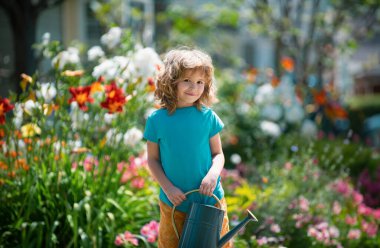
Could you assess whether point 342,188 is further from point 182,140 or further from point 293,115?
point 293,115

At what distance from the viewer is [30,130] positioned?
3.37 meters

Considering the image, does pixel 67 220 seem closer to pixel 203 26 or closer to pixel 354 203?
pixel 354 203

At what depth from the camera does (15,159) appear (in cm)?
348

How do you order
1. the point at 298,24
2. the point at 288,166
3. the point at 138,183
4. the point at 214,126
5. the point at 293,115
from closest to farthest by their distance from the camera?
the point at 214,126, the point at 138,183, the point at 288,166, the point at 293,115, the point at 298,24

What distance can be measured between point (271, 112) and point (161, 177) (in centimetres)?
516

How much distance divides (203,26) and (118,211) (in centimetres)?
744

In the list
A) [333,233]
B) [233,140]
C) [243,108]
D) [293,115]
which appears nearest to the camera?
[333,233]

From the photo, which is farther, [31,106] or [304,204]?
[304,204]

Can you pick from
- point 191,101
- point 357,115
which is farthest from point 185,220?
point 357,115

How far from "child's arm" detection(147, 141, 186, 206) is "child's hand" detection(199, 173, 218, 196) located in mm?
84

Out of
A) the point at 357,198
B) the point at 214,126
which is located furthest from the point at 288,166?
the point at 214,126

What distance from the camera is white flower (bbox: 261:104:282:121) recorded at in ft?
24.6

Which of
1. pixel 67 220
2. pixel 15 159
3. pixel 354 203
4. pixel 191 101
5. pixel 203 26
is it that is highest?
pixel 203 26

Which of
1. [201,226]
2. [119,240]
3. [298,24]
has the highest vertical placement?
[298,24]
